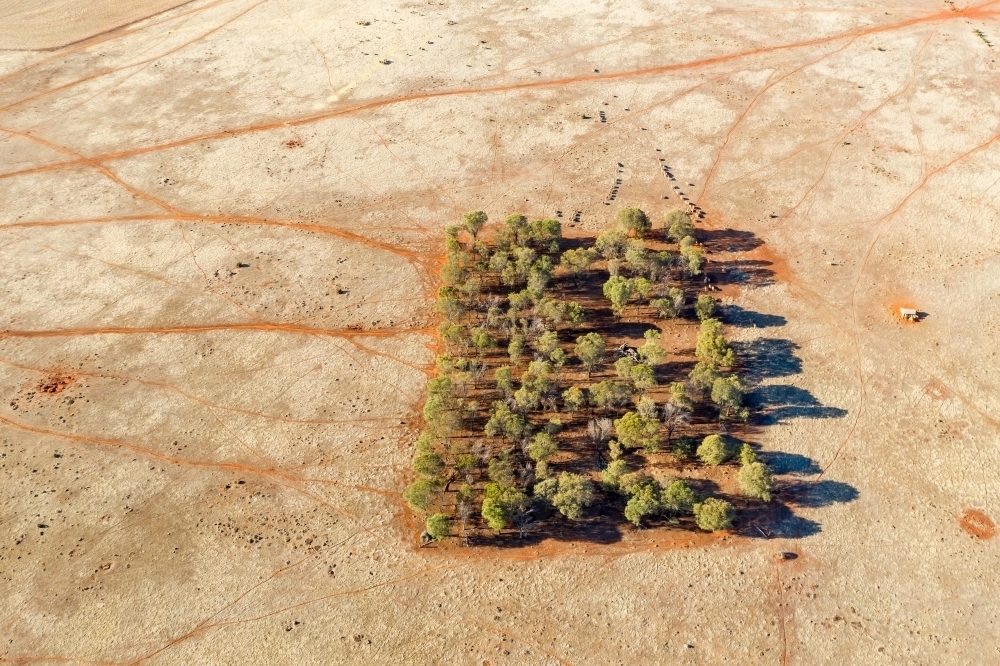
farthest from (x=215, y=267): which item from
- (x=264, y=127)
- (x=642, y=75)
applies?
(x=642, y=75)

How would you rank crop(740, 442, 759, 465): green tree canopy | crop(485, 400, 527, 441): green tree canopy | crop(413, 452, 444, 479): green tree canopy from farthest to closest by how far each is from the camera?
1. crop(485, 400, 527, 441): green tree canopy
2. crop(740, 442, 759, 465): green tree canopy
3. crop(413, 452, 444, 479): green tree canopy

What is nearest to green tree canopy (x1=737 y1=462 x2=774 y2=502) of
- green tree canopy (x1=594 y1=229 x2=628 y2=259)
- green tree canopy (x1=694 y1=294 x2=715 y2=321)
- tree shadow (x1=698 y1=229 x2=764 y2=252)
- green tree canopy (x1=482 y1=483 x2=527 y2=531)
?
green tree canopy (x1=482 y1=483 x2=527 y2=531)

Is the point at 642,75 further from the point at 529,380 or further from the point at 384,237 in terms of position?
the point at 529,380

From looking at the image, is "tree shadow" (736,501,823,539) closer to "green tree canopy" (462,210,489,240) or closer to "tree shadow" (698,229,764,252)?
"tree shadow" (698,229,764,252)

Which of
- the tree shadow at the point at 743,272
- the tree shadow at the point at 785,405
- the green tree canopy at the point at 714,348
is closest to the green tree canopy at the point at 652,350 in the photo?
the green tree canopy at the point at 714,348

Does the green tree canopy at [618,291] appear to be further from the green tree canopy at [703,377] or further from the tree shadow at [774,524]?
the tree shadow at [774,524]

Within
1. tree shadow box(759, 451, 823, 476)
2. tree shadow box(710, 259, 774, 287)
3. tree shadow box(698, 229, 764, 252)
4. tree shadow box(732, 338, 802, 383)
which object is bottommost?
tree shadow box(759, 451, 823, 476)

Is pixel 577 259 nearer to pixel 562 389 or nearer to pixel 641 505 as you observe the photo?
pixel 562 389

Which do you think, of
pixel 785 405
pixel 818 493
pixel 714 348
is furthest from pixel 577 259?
pixel 818 493
